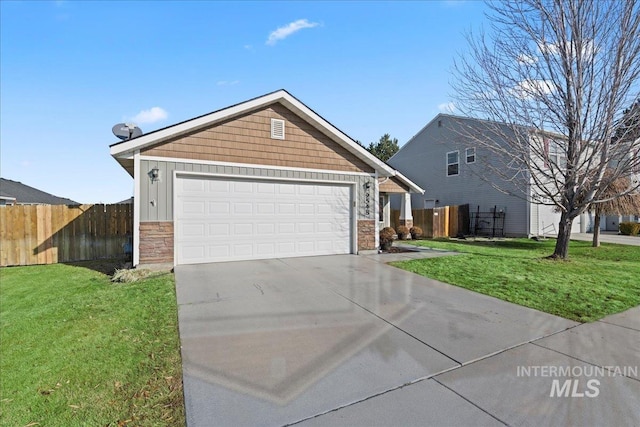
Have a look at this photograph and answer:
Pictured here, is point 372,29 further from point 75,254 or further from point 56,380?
point 75,254

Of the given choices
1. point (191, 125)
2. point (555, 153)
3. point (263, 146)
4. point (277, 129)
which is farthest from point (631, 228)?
point (191, 125)

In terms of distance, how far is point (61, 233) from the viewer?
893 cm

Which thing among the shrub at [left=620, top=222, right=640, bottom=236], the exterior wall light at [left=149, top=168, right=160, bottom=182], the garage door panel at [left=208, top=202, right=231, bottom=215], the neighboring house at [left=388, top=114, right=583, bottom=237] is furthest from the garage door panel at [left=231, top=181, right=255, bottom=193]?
the shrub at [left=620, top=222, right=640, bottom=236]

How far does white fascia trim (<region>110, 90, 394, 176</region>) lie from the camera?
277 inches

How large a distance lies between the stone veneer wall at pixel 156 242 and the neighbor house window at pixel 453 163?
1708 cm

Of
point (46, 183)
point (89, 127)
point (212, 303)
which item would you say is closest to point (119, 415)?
point (212, 303)

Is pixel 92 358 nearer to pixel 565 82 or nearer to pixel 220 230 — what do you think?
pixel 220 230

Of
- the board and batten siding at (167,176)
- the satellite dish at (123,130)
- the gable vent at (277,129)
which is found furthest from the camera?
the satellite dish at (123,130)

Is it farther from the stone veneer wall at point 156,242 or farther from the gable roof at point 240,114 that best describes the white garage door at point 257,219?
the gable roof at point 240,114

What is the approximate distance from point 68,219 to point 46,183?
21642mm

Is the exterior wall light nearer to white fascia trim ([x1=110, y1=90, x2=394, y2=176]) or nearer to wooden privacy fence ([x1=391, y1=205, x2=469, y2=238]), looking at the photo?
white fascia trim ([x1=110, y1=90, x2=394, y2=176])

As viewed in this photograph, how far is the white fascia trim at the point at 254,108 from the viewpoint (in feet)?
23.1

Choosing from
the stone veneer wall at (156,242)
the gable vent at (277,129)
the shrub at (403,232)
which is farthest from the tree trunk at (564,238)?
the stone veneer wall at (156,242)

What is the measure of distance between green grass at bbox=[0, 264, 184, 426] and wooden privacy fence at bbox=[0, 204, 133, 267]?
135 inches
